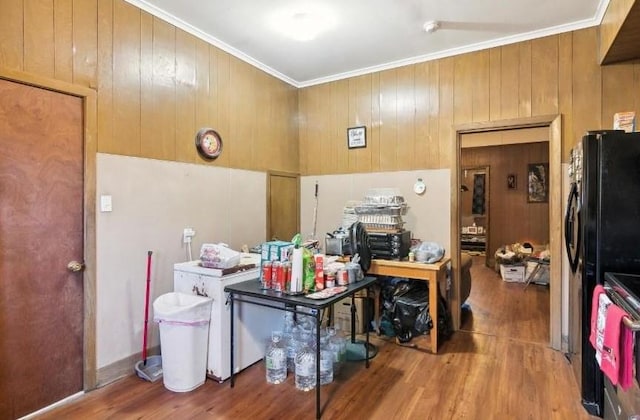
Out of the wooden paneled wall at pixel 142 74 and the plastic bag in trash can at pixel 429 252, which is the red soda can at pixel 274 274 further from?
the plastic bag in trash can at pixel 429 252

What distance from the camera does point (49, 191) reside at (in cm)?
225

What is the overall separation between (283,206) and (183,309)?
6.69 feet

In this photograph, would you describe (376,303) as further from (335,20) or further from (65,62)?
(65,62)

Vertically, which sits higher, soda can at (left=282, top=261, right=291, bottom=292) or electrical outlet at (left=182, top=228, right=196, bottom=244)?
electrical outlet at (left=182, top=228, right=196, bottom=244)

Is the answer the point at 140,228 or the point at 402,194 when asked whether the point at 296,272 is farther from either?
the point at 402,194

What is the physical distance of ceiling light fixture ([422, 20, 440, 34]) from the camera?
2.98 metres

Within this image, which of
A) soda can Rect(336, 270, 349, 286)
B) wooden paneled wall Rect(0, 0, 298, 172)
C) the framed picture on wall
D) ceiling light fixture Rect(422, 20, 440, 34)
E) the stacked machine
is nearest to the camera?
wooden paneled wall Rect(0, 0, 298, 172)

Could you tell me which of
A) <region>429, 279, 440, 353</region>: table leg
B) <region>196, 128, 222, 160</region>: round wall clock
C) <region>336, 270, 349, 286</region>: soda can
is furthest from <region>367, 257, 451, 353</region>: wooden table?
<region>196, 128, 222, 160</region>: round wall clock

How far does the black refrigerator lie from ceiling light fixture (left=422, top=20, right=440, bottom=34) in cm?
151

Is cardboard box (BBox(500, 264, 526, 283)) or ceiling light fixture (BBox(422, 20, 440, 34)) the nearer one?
ceiling light fixture (BBox(422, 20, 440, 34))

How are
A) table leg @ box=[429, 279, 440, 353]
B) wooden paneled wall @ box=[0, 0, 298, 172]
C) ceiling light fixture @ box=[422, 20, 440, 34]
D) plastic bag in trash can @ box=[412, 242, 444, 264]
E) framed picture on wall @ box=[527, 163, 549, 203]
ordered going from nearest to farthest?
wooden paneled wall @ box=[0, 0, 298, 172]
ceiling light fixture @ box=[422, 20, 440, 34]
table leg @ box=[429, 279, 440, 353]
plastic bag in trash can @ box=[412, 242, 444, 264]
framed picture on wall @ box=[527, 163, 549, 203]

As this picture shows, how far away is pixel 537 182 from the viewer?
677 cm

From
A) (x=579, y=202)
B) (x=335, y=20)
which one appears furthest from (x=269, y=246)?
(x=579, y=202)

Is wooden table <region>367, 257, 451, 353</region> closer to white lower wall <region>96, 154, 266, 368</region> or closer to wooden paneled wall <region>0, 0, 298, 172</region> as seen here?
white lower wall <region>96, 154, 266, 368</region>
